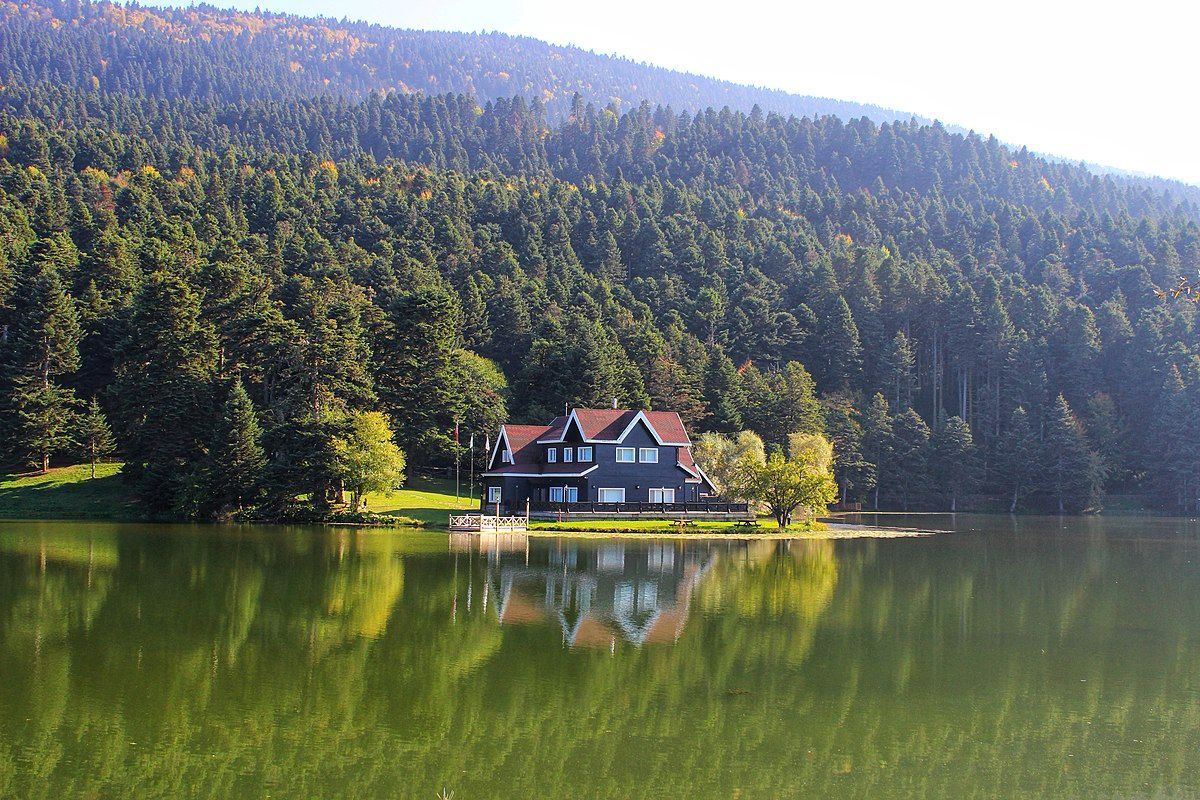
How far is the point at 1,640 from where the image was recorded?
20.5 m

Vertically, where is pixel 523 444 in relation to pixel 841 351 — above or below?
below

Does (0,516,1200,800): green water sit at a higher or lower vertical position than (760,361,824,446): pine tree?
lower

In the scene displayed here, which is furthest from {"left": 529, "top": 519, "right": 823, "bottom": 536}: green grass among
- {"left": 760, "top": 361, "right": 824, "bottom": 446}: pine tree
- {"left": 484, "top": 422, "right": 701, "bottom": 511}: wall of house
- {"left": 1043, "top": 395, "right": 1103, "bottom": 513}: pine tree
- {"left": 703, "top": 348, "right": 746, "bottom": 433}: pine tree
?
{"left": 1043, "top": 395, "right": 1103, "bottom": 513}: pine tree

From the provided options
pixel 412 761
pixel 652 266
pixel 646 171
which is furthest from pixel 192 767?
pixel 646 171

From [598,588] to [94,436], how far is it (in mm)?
50462

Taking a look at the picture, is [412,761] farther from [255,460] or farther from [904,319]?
[904,319]

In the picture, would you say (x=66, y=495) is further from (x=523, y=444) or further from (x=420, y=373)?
(x=523, y=444)

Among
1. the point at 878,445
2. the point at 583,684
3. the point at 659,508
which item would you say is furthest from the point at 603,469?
the point at 583,684

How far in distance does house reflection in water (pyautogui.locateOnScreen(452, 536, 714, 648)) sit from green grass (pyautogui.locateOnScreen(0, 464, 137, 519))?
27855 millimetres

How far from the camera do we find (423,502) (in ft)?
226

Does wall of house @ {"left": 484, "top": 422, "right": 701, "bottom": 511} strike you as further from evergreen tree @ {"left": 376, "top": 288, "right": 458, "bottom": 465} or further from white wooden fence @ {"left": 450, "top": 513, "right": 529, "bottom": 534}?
white wooden fence @ {"left": 450, "top": 513, "right": 529, "bottom": 534}

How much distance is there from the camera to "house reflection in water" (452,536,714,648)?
23.8 m

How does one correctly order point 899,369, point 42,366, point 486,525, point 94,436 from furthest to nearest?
point 899,369, point 42,366, point 94,436, point 486,525

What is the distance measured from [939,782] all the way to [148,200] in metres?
110
